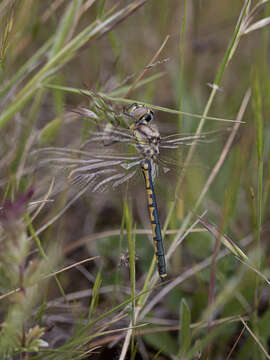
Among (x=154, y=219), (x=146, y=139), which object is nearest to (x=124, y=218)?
(x=154, y=219)

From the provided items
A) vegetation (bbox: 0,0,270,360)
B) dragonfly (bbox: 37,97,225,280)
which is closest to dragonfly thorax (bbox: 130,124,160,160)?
dragonfly (bbox: 37,97,225,280)

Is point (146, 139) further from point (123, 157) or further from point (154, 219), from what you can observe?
point (154, 219)

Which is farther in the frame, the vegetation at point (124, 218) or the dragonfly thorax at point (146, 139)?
the dragonfly thorax at point (146, 139)

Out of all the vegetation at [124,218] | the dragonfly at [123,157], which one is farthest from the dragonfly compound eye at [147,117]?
the vegetation at [124,218]

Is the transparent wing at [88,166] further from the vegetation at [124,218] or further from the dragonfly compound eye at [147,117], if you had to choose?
the dragonfly compound eye at [147,117]

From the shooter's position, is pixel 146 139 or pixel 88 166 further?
pixel 146 139

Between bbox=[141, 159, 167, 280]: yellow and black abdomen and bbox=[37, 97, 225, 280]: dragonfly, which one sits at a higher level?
bbox=[37, 97, 225, 280]: dragonfly

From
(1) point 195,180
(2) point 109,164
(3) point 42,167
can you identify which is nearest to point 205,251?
(1) point 195,180

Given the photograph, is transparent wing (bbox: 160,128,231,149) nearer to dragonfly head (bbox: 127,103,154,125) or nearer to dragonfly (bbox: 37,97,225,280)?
dragonfly (bbox: 37,97,225,280)
